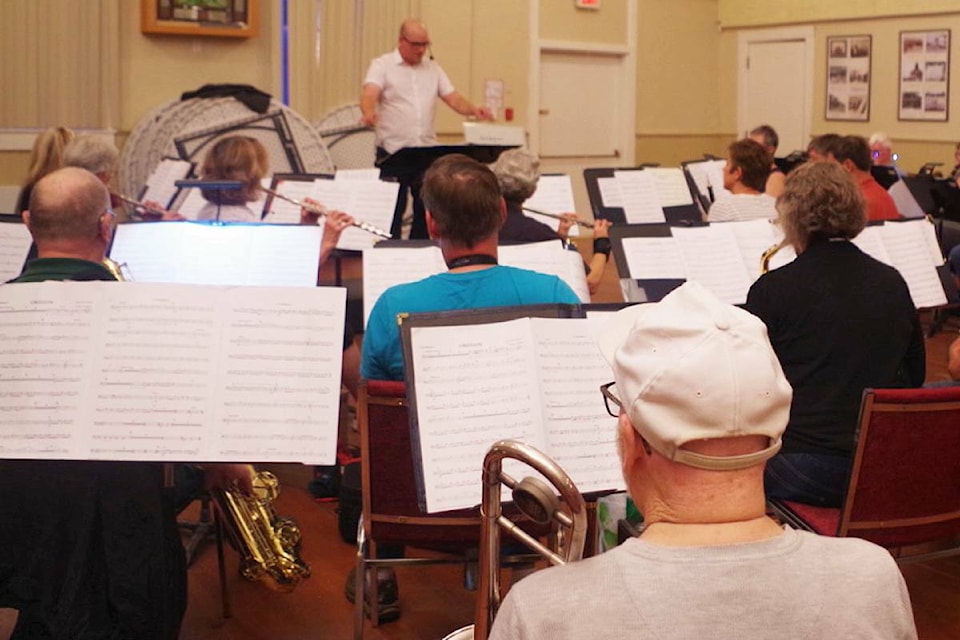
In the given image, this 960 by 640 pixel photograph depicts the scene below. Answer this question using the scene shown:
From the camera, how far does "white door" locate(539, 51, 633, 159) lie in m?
12.1

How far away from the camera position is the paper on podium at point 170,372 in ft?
8.03

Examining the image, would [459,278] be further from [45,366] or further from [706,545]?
[706,545]

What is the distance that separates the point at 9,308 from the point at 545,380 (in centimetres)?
114

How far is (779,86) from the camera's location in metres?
12.8

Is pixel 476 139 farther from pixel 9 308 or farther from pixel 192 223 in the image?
pixel 9 308

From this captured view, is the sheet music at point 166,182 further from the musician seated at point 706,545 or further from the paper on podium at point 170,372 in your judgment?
the musician seated at point 706,545

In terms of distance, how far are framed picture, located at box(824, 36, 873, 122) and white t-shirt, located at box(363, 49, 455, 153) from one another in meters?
5.01

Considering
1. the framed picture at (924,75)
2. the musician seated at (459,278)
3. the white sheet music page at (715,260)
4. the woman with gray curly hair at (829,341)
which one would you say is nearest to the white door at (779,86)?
the framed picture at (924,75)

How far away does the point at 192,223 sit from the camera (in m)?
4.19

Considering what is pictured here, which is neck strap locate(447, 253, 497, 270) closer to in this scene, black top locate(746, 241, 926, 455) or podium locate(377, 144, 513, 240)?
black top locate(746, 241, 926, 455)

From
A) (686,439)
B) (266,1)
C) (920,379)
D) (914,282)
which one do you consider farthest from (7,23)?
(686,439)

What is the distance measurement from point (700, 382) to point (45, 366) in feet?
5.29

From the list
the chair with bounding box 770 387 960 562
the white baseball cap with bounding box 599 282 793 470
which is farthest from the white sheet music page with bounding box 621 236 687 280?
the white baseball cap with bounding box 599 282 793 470

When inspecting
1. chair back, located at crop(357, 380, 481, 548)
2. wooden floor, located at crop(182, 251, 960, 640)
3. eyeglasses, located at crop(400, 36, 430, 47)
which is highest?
eyeglasses, located at crop(400, 36, 430, 47)
